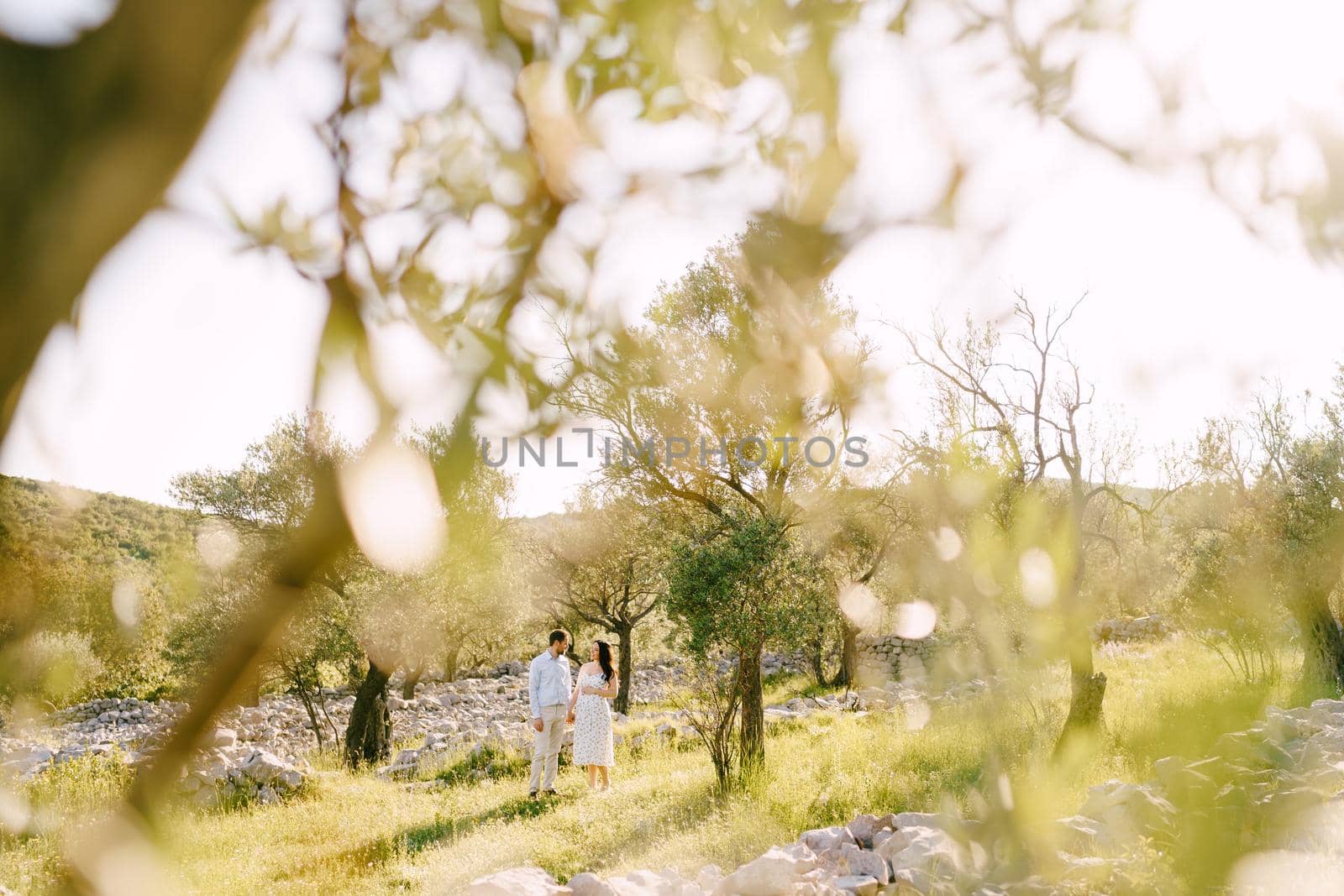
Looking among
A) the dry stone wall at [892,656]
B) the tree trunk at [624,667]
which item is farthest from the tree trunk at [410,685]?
the dry stone wall at [892,656]

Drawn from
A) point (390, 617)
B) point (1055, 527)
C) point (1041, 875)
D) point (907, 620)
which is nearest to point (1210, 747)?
point (1055, 527)

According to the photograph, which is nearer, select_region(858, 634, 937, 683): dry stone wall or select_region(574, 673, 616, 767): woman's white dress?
select_region(574, 673, 616, 767): woman's white dress

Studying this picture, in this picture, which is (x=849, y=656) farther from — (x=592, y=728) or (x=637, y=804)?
(x=637, y=804)

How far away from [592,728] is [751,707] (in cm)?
253

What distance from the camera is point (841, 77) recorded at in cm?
231

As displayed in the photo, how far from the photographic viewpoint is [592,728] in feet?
36.1

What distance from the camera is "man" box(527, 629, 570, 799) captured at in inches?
420

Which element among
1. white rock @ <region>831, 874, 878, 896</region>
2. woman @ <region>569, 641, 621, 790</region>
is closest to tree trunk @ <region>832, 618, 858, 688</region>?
woman @ <region>569, 641, 621, 790</region>

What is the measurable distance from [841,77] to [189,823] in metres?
11.9

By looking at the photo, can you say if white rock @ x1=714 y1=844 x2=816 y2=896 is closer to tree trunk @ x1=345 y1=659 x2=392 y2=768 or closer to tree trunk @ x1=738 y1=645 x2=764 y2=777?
tree trunk @ x1=738 y1=645 x2=764 y2=777

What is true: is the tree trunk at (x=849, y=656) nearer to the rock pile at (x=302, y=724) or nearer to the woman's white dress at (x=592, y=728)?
the rock pile at (x=302, y=724)

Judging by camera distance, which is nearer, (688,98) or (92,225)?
(92,225)

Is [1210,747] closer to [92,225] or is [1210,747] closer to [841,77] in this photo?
[841,77]

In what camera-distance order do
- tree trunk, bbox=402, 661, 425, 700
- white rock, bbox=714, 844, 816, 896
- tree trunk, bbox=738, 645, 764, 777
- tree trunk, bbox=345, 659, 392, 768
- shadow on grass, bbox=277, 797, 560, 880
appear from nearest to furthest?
white rock, bbox=714, 844, 816, 896 < shadow on grass, bbox=277, 797, 560, 880 < tree trunk, bbox=738, 645, 764, 777 < tree trunk, bbox=345, 659, 392, 768 < tree trunk, bbox=402, 661, 425, 700
